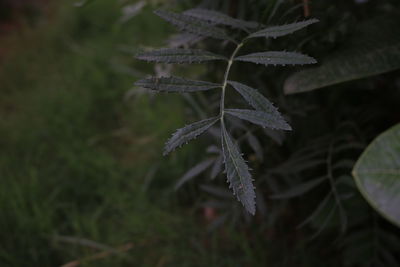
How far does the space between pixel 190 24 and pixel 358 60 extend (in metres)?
0.33

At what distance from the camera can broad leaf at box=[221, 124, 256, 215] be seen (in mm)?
624

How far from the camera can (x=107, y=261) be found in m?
1.27

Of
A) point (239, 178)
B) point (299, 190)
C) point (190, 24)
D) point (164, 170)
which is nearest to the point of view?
point (239, 178)

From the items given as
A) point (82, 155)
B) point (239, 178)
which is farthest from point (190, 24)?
point (82, 155)

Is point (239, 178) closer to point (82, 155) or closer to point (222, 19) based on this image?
point (222, 19)

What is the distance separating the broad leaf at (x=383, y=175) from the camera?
0.64 m

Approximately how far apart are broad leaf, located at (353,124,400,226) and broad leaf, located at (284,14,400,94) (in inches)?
7.3

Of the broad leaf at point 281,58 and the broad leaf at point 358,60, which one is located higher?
the broad leaf at point 281,58

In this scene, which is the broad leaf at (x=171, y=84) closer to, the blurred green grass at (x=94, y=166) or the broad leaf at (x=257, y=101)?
the broad leaf at (x=257, y=101)

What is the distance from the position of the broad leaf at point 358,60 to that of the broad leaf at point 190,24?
0.19 meters

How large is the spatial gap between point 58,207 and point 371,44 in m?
1.02

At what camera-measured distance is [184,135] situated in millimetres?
663

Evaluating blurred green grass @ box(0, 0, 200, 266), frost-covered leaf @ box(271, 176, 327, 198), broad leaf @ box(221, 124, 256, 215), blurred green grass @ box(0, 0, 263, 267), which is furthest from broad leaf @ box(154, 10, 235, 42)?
blurred green grass @ box(0, 0, 200, 266)

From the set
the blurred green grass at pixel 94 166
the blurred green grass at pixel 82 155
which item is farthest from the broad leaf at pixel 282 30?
the blurred green grass at pixel 82 155
